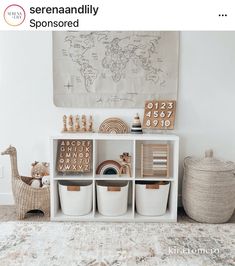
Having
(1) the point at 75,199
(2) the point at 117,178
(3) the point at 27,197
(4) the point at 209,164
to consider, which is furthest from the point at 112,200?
(4) the point at 209,164

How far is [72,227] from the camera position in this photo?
231 cm

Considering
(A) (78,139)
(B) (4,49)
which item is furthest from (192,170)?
(B) (4,49)

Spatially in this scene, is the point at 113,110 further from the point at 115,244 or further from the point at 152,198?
the point at 115,244

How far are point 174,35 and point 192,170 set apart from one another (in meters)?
1.15

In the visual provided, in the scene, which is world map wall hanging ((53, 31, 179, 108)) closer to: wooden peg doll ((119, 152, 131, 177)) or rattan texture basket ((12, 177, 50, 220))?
wooden peg doll ((119, 152, 131, 177))

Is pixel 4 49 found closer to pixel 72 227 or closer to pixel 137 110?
pixel 137 110

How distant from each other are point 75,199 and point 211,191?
1.08 metres

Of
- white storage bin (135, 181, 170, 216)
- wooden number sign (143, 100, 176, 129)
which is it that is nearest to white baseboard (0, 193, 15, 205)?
white storage bin (135, 181, 170, 216)

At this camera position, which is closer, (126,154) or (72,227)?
(72,227)

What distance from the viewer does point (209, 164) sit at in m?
2.43

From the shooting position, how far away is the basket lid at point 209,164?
2.39 m
